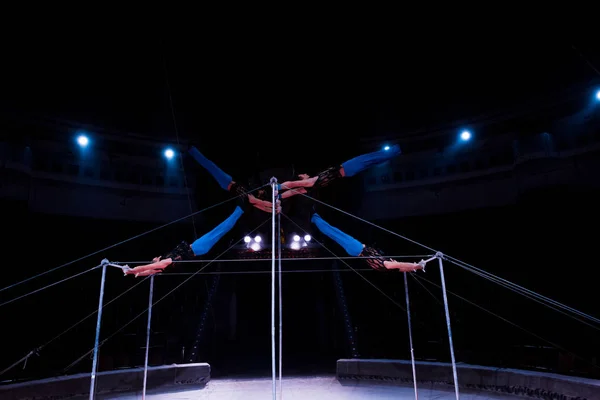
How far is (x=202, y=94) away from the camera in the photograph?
369 inches

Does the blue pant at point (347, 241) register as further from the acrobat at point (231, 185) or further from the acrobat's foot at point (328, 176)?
the acrobat at point (231, 185)

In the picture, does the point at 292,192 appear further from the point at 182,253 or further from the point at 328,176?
the point at 182,253

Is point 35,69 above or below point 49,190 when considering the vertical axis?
above

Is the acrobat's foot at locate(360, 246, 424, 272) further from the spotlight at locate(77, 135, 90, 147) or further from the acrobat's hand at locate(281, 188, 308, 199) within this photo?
the spotlight at locate(77, 135, 90, 147)

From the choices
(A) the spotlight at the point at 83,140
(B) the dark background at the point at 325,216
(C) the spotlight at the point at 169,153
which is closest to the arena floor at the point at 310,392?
(B) the dark background at the point at 325,216

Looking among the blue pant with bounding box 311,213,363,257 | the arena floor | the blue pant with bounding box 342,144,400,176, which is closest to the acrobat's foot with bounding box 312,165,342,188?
the blue pant with bounding box 342,144,400,176

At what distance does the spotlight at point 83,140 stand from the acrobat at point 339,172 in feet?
26.1

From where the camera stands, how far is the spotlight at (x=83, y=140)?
11.2 m

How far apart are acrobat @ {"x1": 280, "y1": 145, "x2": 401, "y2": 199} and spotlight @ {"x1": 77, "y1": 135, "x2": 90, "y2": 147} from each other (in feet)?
26.1

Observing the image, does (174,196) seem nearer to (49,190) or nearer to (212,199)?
(212,199)

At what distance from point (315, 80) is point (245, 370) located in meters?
7.22

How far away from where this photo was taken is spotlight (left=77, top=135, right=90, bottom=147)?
11.2m

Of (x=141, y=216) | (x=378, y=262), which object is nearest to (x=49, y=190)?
(x=141, y=216)

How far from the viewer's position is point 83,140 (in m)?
11.2
